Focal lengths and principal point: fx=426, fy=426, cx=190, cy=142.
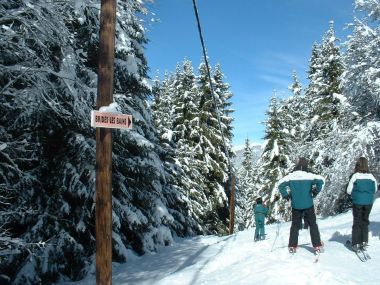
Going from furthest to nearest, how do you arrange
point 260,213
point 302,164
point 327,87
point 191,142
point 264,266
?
1. point 191,142
2. point 327,87
3. point 260,213
4. point 302,164
5. point 264,266

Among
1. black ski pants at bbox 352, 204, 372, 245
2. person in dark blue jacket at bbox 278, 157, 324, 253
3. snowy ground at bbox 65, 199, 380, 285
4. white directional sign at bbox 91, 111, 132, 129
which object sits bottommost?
snowy ground at bbox 65, 199, 380, 285

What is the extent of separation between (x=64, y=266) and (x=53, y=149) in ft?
10.9

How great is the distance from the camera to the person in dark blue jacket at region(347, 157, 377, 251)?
9516 mm

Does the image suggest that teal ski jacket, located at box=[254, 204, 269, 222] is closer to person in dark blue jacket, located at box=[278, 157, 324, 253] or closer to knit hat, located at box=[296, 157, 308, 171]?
person in dark blue jacket, located at box=[278, 157, 324, 253]

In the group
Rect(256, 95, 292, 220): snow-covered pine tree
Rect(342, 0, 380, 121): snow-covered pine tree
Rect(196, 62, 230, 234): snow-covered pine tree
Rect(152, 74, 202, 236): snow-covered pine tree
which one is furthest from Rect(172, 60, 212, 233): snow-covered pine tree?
Rect(342, 0, 380, 121): snow-covered pine tree

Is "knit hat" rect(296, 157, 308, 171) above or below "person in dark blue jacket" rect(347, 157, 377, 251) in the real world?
above

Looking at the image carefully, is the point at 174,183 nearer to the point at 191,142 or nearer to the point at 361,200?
the point at 191,142

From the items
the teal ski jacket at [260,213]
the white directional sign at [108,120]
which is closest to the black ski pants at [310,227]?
the teal ski jacket at [260,213]

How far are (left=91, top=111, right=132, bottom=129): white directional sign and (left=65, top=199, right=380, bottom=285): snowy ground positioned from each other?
3.65 m

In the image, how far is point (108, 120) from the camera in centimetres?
664

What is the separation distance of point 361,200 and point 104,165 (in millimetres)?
6110

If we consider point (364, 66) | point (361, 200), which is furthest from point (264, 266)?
point (364, 66)

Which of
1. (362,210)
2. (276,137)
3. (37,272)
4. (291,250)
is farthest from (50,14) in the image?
(276,137)

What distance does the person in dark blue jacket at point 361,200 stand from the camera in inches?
375
